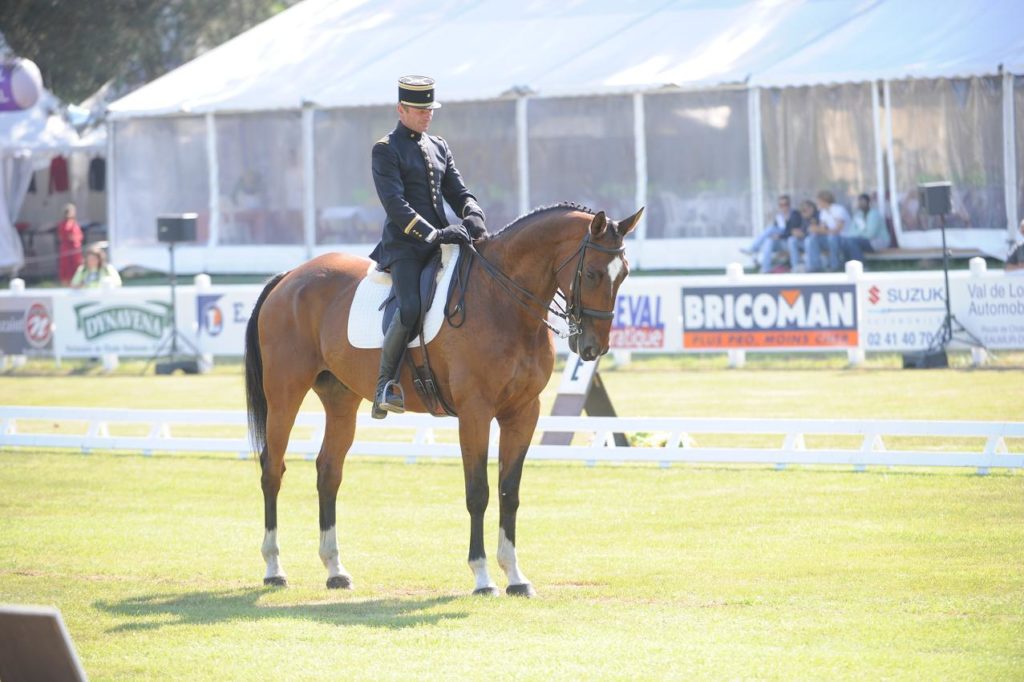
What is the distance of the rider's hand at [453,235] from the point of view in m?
9.06

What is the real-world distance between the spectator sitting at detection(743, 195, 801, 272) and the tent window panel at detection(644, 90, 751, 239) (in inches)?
53.4

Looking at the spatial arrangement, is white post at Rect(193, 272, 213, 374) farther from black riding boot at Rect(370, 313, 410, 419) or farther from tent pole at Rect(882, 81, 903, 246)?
black riding boot at Rect(370, 313, 410, 419)

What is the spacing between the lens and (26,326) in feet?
82.8

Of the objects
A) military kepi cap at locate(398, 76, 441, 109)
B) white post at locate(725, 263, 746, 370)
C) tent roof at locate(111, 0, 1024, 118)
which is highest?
tent roof at locate(111, 0, 1024, 118)

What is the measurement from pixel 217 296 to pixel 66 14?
9036 millimetres

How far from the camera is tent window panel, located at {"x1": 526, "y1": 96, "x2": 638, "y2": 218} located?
2809cm

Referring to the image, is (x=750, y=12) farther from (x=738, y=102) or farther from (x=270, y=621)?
(x=270, y=621)

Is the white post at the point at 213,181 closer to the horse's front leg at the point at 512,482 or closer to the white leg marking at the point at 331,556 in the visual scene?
the white leg marking at the point at 331,556

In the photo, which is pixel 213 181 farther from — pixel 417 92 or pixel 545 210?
pixel 545 210

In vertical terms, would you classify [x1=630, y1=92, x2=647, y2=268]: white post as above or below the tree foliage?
below

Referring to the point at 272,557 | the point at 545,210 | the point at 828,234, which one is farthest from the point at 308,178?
the point at 545,210

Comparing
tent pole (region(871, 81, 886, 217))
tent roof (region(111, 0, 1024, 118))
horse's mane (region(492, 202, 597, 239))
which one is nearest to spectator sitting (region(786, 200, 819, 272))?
tent pole (region(871, 81, 886, 217))

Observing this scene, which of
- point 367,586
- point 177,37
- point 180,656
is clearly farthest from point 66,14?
point 177,37

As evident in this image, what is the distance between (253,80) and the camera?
30.5 m
